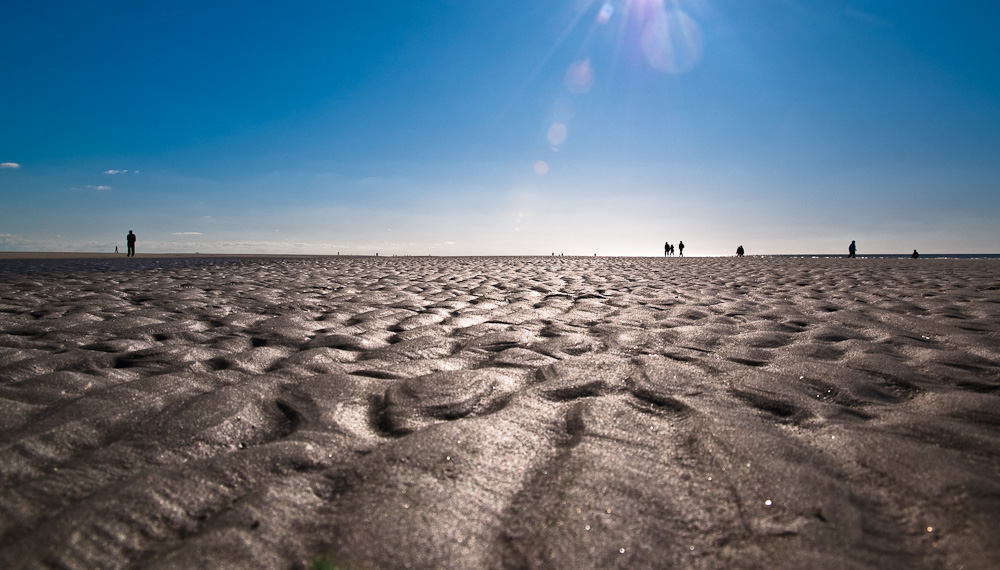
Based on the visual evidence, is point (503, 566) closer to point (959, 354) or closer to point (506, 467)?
point (506, 467)

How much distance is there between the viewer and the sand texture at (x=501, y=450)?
4.84 ft

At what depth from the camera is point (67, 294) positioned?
293 inches

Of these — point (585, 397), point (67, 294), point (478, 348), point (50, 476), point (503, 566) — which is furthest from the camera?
point (67, 294)

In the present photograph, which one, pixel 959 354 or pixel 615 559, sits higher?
pixel 959 354

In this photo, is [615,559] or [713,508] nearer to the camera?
[615,559]

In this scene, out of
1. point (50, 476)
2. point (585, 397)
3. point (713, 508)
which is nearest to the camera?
point (713, 508)

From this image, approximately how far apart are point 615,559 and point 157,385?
9.32 feet

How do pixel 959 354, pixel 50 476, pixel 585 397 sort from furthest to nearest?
1. pixel 959 354
2. pixel 585 397
3. pixel 50 476

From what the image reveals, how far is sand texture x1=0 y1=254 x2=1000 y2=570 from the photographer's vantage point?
147cm

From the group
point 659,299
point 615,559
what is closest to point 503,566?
point 615,559

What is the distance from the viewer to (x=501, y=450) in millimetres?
2082

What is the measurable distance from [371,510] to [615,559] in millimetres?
802

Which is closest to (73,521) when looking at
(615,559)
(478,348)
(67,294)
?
(615,559)

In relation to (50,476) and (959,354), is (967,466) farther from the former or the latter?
(50,476)
